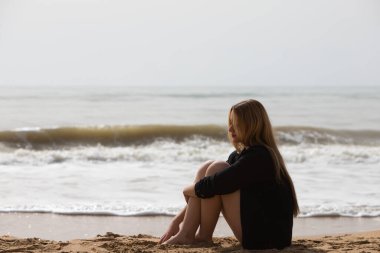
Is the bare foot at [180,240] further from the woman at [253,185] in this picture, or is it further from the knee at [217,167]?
the knee at [217,167]

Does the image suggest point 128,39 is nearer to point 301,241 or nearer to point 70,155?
point 70,155

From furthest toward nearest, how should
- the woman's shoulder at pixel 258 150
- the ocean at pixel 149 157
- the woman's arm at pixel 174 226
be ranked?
the ocean at pixel 149 157
the woman's arm at pixel 174 226
the woman's shoulder at pixel 258 150

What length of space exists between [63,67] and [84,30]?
4.41 m

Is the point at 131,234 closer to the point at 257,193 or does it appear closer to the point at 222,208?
the point at 222,208

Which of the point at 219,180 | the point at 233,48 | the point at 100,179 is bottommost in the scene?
the point at 100,179

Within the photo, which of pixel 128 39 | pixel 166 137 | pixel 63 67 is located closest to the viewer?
pixel 166 137

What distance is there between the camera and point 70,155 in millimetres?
10336

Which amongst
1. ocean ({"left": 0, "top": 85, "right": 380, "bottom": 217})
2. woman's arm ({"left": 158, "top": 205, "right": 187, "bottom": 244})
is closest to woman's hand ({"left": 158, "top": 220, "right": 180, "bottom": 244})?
woman's arm ({"left": 158, "top": 205, "right": 187, "bottom": 244})

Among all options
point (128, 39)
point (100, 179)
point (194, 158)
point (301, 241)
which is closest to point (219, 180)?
point (301, 241)

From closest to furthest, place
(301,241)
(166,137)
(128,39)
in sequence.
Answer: (301,241)
(166,137)
(128,39)

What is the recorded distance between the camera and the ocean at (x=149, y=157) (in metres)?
6.52

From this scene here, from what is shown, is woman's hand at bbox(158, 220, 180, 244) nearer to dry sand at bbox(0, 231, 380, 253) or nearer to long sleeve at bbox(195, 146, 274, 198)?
dry sand at bbox(0, 231, 380, 253)

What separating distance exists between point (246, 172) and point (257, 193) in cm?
14

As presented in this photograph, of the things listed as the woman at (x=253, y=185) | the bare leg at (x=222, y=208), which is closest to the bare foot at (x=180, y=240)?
the bare leg at (x=222, y=208)
